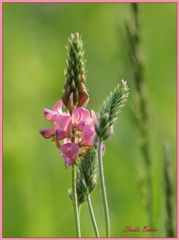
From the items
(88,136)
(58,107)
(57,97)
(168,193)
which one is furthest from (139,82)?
(57,97)

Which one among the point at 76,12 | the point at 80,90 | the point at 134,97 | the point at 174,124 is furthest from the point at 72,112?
the point at 76,12

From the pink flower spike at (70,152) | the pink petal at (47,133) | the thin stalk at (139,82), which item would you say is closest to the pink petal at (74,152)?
the pink flower spike at (70,152)

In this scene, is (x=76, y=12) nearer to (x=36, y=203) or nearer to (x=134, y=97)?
(x=36, y=203)

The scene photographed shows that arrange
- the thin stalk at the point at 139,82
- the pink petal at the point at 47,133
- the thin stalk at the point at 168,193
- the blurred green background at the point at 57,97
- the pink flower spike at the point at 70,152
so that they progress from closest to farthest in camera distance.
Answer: the pink flower spike at the point at 70,152, the pink petal at the point at 47,133, the thin stalk at the point at 168,193, the thin stalk at the point at 139,82, the blurred green background at the point at 57,97

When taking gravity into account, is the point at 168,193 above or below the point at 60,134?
below

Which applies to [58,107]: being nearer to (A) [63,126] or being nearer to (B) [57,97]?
(A) [63,126]

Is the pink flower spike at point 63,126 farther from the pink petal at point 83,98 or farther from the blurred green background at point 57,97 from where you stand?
the blurred green background at point 57,97

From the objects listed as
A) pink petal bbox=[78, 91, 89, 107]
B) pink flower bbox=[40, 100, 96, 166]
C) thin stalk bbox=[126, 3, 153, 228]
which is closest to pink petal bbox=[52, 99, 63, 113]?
pink flower bbox=[40, 100, 96, 166]
